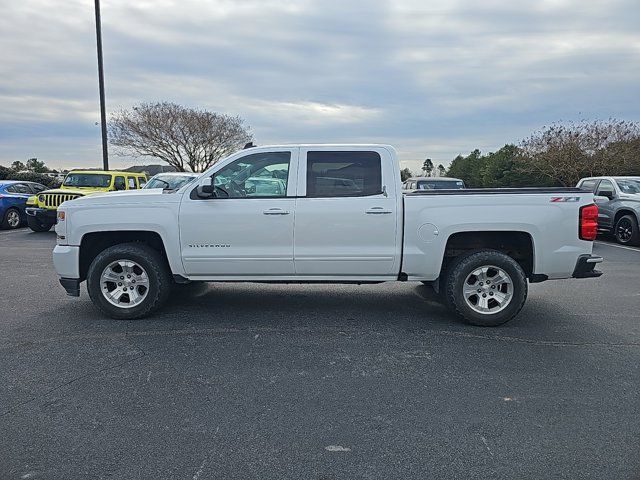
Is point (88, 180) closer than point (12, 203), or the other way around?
point (88, 180)

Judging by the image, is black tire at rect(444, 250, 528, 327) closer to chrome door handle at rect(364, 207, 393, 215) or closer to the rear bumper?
the rear bumper

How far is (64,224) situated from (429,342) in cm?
417

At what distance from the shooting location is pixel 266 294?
22.3 ft

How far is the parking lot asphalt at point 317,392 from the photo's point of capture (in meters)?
2.90

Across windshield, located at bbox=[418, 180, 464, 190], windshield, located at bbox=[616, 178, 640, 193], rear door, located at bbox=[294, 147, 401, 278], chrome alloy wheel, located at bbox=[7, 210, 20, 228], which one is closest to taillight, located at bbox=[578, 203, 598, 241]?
rear door, located at bbox=[294, 147, 401, 278]

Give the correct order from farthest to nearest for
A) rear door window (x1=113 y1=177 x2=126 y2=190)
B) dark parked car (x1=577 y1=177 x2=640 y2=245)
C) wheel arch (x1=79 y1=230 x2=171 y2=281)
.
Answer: rear door window (x1=113 y1=177 x2=126 y2=190), dark parked car (x1=577 y1=177 x2=640 y2=245), wheel arch (x1=79 y1=230 x2=171 y2=281)

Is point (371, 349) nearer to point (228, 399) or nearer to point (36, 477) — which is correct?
point (228, 399)

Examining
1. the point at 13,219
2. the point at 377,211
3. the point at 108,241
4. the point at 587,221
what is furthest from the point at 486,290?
the point at 13,219

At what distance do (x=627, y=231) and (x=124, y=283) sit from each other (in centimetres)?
1197

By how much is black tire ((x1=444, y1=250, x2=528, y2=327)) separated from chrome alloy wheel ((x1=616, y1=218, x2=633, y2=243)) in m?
8.82

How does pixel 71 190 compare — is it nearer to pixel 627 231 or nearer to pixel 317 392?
pixel 317 392

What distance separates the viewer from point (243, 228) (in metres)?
5.37

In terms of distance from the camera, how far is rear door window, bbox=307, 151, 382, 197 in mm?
5422

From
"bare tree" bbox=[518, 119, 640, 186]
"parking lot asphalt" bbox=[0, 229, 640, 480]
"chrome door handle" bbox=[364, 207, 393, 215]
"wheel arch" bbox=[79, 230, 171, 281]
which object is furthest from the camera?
"bare tree" bbox=[518, 119, 640, 186]
